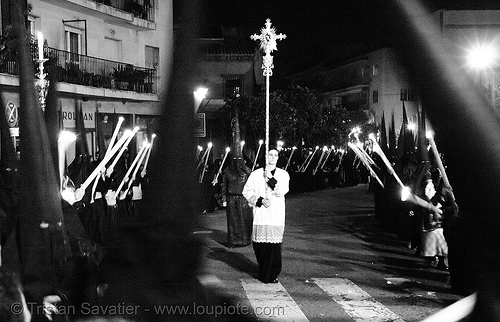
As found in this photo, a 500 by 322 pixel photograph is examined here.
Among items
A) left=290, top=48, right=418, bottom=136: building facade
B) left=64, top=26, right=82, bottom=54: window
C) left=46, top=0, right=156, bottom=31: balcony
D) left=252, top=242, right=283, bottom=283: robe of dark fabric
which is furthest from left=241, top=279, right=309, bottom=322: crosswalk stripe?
left=290, top=48, right=418, bottom=136: building facade

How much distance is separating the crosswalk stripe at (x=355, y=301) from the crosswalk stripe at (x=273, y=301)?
0.62 metres

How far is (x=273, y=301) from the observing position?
9031 mm

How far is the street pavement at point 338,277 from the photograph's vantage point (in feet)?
28.1

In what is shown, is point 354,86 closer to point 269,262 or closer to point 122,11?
point 122,11

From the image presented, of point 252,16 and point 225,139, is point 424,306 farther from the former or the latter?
point 225,139

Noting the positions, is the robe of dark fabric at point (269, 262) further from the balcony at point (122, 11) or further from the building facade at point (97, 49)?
the balcony at point (122, 11)

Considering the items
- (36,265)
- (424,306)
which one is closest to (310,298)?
(424,306)

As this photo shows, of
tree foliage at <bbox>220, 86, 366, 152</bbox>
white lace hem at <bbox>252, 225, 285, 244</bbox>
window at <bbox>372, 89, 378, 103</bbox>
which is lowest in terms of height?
white lace hem at <bbox>252, 225, 285, 244</bbox>

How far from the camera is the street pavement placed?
855 cm

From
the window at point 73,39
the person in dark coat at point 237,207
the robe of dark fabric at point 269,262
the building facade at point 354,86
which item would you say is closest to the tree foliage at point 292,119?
the building facade at point 354,86

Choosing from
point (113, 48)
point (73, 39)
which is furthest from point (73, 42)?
point (113, 48)

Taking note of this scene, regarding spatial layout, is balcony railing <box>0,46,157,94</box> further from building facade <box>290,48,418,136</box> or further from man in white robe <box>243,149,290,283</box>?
building facade <box>290,48,418,136</box>

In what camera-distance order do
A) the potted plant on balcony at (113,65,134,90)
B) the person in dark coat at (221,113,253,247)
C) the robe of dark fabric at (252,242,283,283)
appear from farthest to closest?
the potted plant on balcony at (113,65,134,90), the person in dark coat at (221,113,253,247), the robe of dark fabric at (252,242,283,283)

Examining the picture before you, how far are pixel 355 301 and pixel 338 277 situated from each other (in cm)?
164
